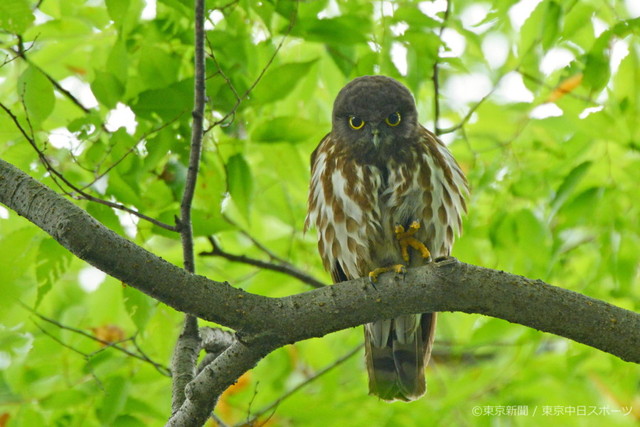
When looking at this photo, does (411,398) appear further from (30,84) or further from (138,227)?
(30,84)

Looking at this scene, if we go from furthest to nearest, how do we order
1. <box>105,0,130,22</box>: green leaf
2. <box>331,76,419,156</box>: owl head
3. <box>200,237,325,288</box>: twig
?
1. <box>200,237,325,288</box>: twig
2. <box>331,76,419,156</box>: owl head
3. <box>105,0,130,22</box>: green leaf

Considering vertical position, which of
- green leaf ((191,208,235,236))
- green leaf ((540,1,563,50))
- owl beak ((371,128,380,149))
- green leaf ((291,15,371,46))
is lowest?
green leaf ((191,208,235,236))

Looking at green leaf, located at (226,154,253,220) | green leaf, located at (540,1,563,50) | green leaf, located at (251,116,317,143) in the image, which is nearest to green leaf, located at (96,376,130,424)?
green leaf, located at (226,154,253,220)

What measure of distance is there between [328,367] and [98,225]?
Answer: 2446 mm

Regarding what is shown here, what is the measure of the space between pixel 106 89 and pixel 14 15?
0.54 metres

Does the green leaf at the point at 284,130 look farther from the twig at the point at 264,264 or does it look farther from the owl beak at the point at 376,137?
the twig at the point at 264,264

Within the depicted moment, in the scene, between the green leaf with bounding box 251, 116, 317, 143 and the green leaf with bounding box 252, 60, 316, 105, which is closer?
the green leaf with bounding box 252, 60, 316, 105

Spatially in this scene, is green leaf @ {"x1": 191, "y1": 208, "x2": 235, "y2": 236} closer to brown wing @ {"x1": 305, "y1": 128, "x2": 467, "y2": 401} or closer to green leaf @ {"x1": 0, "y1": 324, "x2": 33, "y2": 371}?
brown wing @ {"x1": 305, "y1": 128, "x2": 467, "y2": 401}

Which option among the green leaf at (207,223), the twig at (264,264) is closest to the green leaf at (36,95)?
the green leaf at (207,223)

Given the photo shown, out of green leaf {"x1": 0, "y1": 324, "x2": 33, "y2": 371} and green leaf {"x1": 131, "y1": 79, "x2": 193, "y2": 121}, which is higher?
green leaf {"x1": 131, "y1": 79, "x2": 193, "y2": 121}

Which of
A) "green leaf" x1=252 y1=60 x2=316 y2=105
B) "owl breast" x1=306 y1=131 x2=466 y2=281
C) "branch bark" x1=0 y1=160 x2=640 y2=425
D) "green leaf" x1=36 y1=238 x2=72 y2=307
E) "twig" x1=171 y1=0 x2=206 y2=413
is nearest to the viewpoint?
"branch bark" x1=0 y1=160 x2=640 y2=425

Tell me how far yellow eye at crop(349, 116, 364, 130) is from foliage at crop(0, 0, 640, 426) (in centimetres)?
22

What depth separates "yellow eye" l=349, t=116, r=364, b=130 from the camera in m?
4.17

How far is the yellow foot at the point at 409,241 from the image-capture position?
12.6 ft
